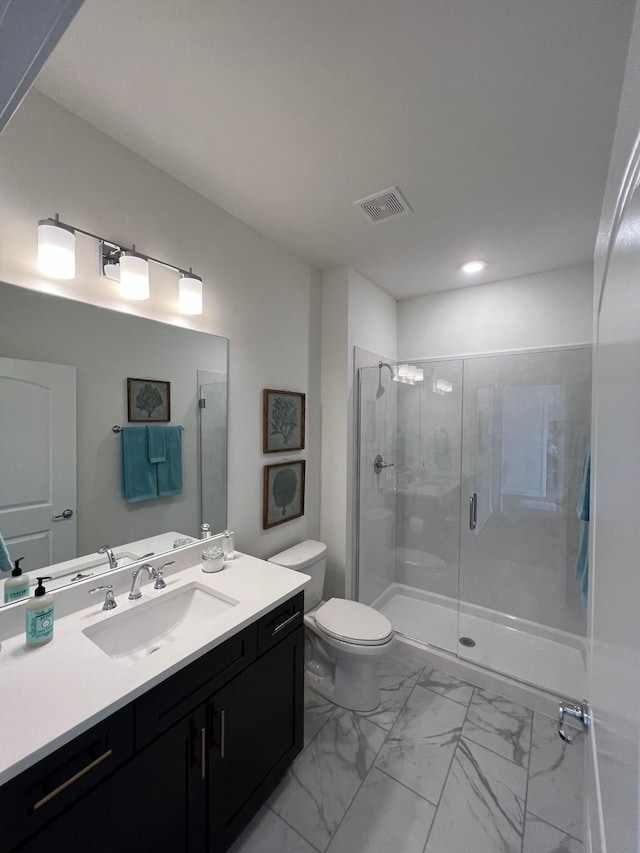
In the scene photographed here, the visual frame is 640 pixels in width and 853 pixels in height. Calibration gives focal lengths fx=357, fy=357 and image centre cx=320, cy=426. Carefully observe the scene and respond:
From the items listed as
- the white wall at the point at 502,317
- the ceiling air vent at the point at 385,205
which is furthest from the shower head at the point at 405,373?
the ceiling air vent at the point at 385,205

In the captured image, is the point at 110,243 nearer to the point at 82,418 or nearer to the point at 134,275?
the point at 134,275

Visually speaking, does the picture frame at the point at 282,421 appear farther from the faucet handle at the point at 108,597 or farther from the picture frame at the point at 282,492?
the faucet handle at the point at 108,597

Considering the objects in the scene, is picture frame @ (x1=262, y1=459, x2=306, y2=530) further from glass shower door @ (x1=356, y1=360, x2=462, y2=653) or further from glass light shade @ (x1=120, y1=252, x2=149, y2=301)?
glass light shade @ (x1=120, y1=252, x2=149, y2=301)

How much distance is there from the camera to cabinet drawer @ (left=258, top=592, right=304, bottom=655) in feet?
4.30

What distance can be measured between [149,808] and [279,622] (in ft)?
1.93

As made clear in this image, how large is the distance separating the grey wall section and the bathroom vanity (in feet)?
0.87

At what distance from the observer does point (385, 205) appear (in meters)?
1.73

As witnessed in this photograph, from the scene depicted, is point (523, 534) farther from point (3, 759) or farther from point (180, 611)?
point (3, 759)

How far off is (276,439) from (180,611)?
39.6 inches

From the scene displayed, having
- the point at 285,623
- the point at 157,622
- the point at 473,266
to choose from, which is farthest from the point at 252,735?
the point at 473,266

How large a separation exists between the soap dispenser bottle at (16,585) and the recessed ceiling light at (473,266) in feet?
8.91

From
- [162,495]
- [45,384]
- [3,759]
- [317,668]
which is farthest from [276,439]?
[3,759]

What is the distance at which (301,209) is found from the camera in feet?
5.87

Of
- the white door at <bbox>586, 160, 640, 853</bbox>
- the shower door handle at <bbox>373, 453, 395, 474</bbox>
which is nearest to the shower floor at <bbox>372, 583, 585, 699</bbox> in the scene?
the shower door handle at <bbox>373, 453, 395, 474</bbox>
